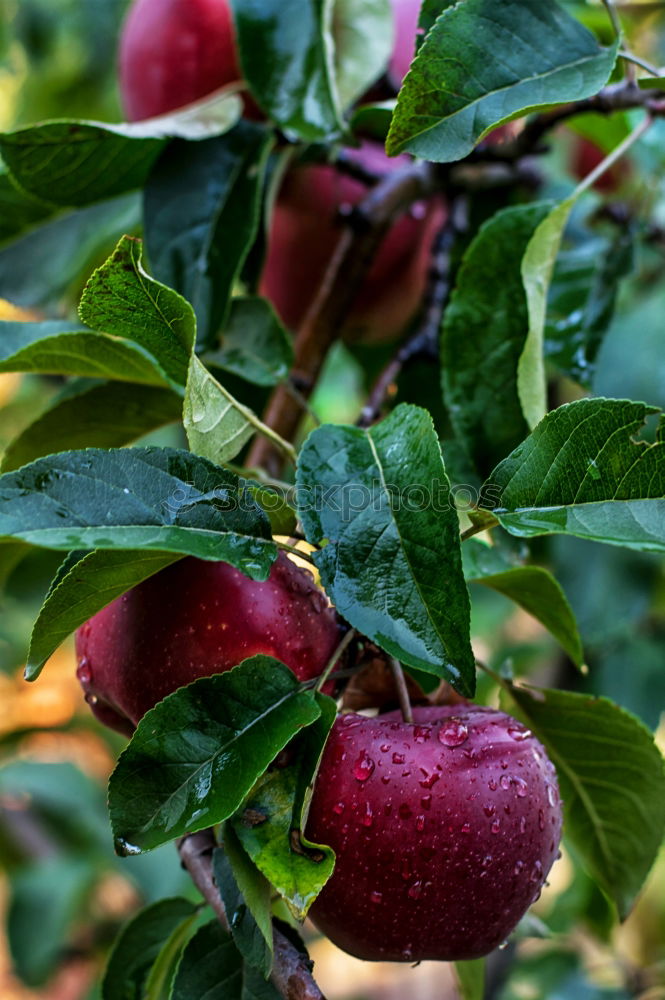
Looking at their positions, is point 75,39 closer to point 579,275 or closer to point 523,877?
point 579,275

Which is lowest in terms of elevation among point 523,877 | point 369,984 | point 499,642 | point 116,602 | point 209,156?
point 369,984

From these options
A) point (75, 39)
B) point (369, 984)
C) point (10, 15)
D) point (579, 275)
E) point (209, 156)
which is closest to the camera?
point (209, 156)

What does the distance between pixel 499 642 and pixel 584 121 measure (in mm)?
949

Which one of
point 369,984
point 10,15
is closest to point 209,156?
point 10,15

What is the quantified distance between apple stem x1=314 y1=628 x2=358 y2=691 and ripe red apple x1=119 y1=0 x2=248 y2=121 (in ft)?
1.58

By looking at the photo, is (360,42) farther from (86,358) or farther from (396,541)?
(396,541)

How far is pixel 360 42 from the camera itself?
2.29 feet

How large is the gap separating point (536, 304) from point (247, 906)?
349 mm

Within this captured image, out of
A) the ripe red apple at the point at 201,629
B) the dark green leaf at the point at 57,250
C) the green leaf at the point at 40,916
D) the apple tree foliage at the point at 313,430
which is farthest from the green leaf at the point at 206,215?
the green leaf at the point at 40,916

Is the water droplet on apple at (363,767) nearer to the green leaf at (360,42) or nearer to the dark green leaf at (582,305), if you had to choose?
the dark green leaf at (582,305)

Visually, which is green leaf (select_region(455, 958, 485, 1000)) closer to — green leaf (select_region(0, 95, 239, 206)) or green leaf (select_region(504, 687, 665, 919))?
green leaf (select_region(504, 687, 665, 919))

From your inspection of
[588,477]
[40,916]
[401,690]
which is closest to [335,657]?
[401,690]

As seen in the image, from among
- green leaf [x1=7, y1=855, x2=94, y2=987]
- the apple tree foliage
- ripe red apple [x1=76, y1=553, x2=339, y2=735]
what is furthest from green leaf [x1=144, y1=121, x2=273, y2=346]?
green leaf [x1=7, y1=855, x2=94, y2=987]

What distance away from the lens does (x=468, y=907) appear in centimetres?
42
